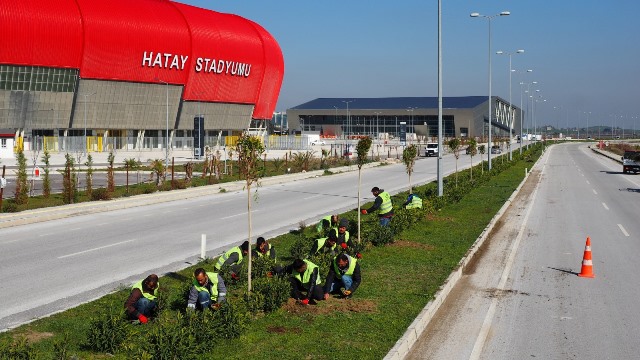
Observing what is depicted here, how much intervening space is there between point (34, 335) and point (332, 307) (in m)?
4.55

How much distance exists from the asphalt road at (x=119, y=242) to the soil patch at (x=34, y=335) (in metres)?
0.72

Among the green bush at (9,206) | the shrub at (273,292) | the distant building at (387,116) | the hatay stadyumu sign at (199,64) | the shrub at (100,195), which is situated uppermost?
the hatay stadyumu sign at (199,64)

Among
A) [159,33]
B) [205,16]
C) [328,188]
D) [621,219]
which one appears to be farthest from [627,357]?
[205,16]

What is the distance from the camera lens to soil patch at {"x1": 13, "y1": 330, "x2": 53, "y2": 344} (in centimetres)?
1022

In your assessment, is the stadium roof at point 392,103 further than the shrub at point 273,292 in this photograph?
Yes

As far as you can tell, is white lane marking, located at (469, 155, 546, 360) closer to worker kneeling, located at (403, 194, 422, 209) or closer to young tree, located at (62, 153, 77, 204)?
worker kneeling, located at (403, 194, 422, 209)

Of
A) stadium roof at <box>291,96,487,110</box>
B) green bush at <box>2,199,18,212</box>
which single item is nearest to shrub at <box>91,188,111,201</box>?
green bush at <box>2,199,18,212</box>

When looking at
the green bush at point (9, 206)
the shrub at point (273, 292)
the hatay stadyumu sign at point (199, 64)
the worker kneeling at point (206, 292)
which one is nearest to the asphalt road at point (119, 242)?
the green bush at point (9, 206)

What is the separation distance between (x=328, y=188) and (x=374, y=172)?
1635cm

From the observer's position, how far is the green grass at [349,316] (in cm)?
976

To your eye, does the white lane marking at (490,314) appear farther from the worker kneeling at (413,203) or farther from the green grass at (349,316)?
the worker kneeling at (413,203)

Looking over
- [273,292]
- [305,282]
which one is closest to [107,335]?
[273,292]

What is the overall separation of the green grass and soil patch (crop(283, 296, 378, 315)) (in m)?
0.02

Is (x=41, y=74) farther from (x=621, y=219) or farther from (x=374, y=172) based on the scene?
(x=621, y=219)
